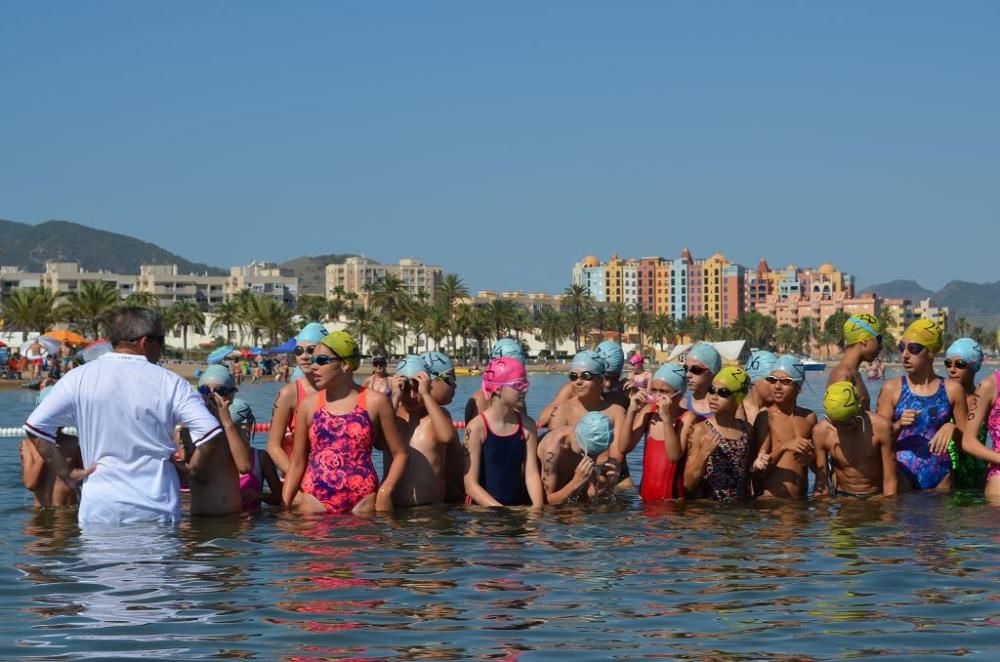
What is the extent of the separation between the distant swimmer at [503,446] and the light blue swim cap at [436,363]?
52 cm

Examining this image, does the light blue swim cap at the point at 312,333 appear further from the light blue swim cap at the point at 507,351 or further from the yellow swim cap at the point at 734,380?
the yellow swim cap at the point at 734,380

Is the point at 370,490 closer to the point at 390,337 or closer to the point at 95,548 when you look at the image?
the point at 95,548

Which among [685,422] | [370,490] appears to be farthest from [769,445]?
[370,490]

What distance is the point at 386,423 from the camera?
1019 centimetres

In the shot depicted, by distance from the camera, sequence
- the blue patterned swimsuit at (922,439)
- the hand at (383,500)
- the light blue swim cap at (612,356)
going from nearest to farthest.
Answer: the hand at (383,500), the blue patterned swimsuit at (922,439), the light blue swim cap at (612,356)

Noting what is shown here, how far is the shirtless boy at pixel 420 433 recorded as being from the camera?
36.0ft

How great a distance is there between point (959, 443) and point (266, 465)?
20.8ft

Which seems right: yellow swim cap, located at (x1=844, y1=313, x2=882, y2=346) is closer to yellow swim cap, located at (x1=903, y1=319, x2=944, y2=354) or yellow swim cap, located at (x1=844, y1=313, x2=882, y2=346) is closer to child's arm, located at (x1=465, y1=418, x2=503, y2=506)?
yellow swim cap, located at (x1=903, y1=319, x2=944, y2=354)

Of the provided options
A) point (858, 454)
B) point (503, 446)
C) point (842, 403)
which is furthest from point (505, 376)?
point (858, 454)

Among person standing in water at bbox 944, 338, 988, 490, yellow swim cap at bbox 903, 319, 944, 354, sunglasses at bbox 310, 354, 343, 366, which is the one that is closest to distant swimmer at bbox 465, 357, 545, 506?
sunglasses at bbox 310, 354, 343, 366

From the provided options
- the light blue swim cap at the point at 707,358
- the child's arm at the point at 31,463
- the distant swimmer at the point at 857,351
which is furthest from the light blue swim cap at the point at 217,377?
the distant swimmer at the point at 857,351

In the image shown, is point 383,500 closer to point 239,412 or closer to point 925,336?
point 239,412

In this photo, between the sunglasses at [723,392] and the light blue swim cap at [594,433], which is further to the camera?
the sunglasses at [723,392]

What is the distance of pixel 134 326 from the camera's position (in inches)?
322
